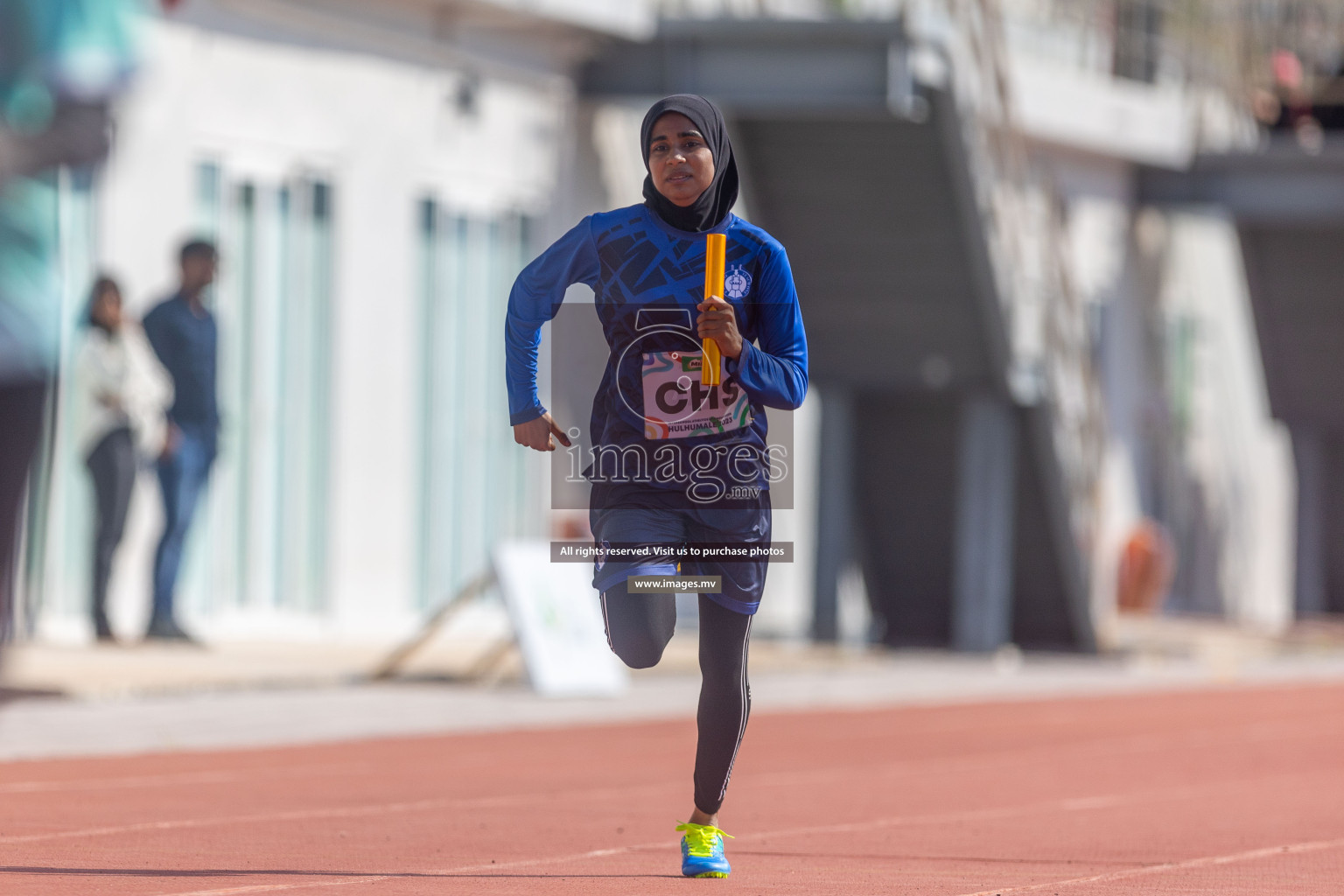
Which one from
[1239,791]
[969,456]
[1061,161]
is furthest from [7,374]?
[1061,161]

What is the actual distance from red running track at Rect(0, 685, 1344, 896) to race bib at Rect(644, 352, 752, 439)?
47.8 inches

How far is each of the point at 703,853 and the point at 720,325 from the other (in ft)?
4.81

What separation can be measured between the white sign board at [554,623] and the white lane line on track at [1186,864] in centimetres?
715

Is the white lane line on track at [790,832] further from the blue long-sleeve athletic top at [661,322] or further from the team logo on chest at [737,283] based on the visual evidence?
the team logo on chest at [737,283]

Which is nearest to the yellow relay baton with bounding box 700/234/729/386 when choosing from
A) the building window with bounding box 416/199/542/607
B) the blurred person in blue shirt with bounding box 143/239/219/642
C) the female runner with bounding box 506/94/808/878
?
the female runner with bounding box 506/94/808/878

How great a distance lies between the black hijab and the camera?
256 inches

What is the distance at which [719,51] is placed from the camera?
19.0 meters

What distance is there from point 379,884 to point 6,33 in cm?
798

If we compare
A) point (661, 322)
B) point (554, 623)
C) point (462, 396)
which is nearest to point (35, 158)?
point (554, 623)

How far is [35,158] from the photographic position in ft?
43.2

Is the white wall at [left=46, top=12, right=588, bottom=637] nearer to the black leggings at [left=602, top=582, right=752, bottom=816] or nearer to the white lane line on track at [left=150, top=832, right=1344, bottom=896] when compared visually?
the white lane line on track at [left=150, top=832, right=1344, bottom=896]

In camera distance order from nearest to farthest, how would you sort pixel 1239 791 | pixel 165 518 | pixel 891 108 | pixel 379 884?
pixel 379 884 < pixel 1239 791 < pixel 165 518 < pixel 891 108

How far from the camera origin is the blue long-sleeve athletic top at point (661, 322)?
6586mm

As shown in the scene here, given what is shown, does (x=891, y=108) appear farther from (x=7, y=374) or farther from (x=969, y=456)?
(x=7, y=374)
